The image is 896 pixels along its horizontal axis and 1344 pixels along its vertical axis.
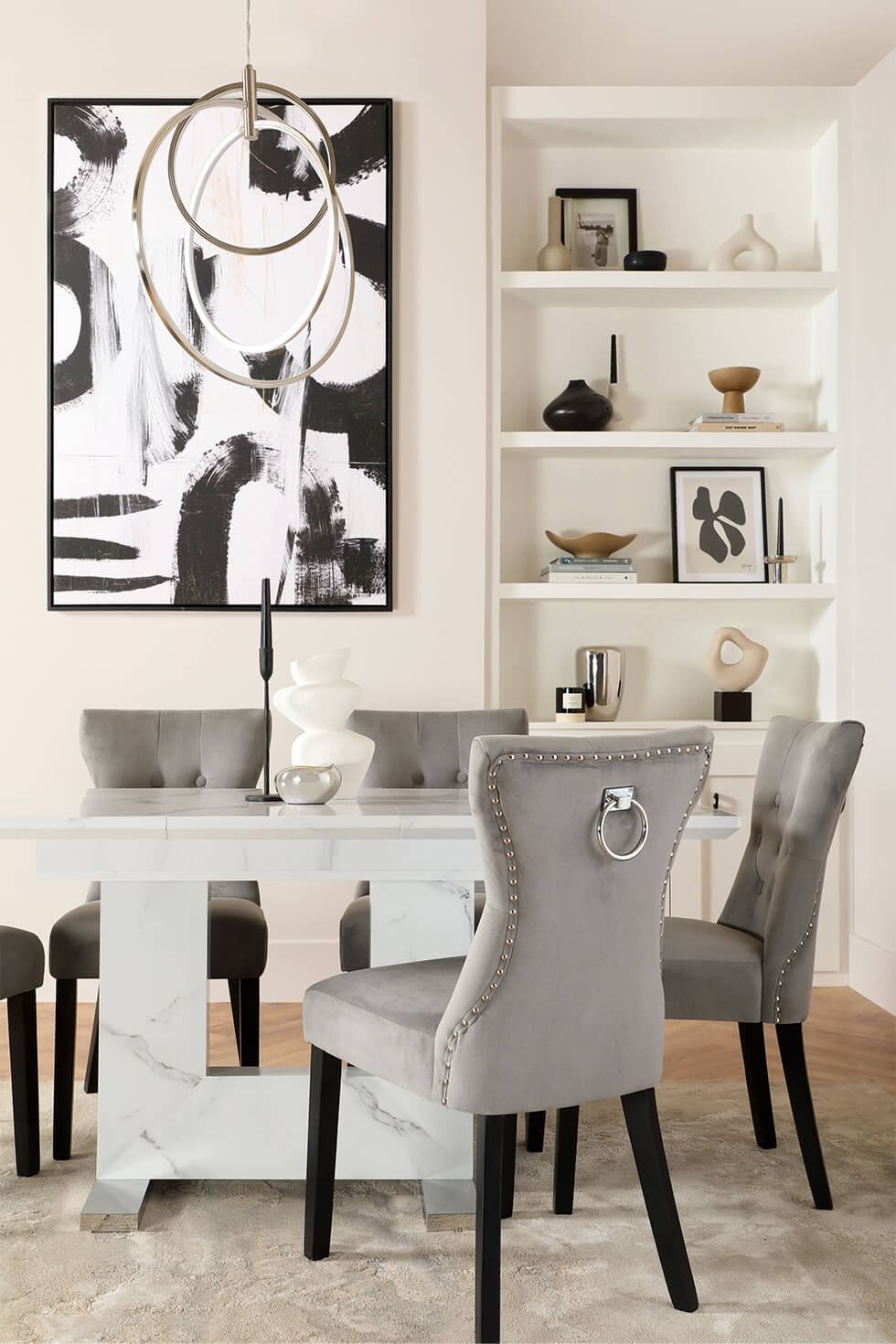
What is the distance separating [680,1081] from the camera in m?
2.91

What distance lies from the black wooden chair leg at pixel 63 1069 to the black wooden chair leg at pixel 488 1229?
1102mm

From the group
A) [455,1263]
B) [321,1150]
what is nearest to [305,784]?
[321,1150]

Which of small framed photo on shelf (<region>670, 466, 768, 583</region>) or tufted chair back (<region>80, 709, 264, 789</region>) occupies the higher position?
small framed photo on shelf (<region>670, 466, 768, 583</region>)

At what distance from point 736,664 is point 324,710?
2080mm

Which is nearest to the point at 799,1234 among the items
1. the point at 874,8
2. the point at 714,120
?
the point at 714,120

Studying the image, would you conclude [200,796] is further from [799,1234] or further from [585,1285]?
[799,1234]

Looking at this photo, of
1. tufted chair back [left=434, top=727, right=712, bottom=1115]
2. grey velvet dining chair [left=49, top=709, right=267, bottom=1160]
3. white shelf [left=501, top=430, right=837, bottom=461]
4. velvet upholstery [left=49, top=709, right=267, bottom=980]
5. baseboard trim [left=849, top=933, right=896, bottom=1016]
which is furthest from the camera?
white shelf [left=501, top=430, right=837, bottom=461]

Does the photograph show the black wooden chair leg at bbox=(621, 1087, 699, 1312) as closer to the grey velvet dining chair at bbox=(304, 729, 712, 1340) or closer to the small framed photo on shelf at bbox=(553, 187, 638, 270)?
the grey velvet dining chair at bbox=(304, 729, 712, 1340)

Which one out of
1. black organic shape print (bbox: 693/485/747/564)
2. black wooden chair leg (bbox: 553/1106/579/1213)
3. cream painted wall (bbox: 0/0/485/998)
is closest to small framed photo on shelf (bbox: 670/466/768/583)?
black organic shape print (bbox: 693/485/747/564)

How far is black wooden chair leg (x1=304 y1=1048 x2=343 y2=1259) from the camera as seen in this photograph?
6.17ft

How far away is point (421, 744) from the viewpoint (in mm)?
2979

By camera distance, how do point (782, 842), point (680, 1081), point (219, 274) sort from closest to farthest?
1. point (782, 842)
2. point (680, 1081)
3. point (219, 274)

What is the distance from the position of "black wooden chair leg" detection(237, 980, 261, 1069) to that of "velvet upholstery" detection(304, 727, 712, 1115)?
0.95 metres

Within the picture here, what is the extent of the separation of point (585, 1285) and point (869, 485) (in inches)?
108
